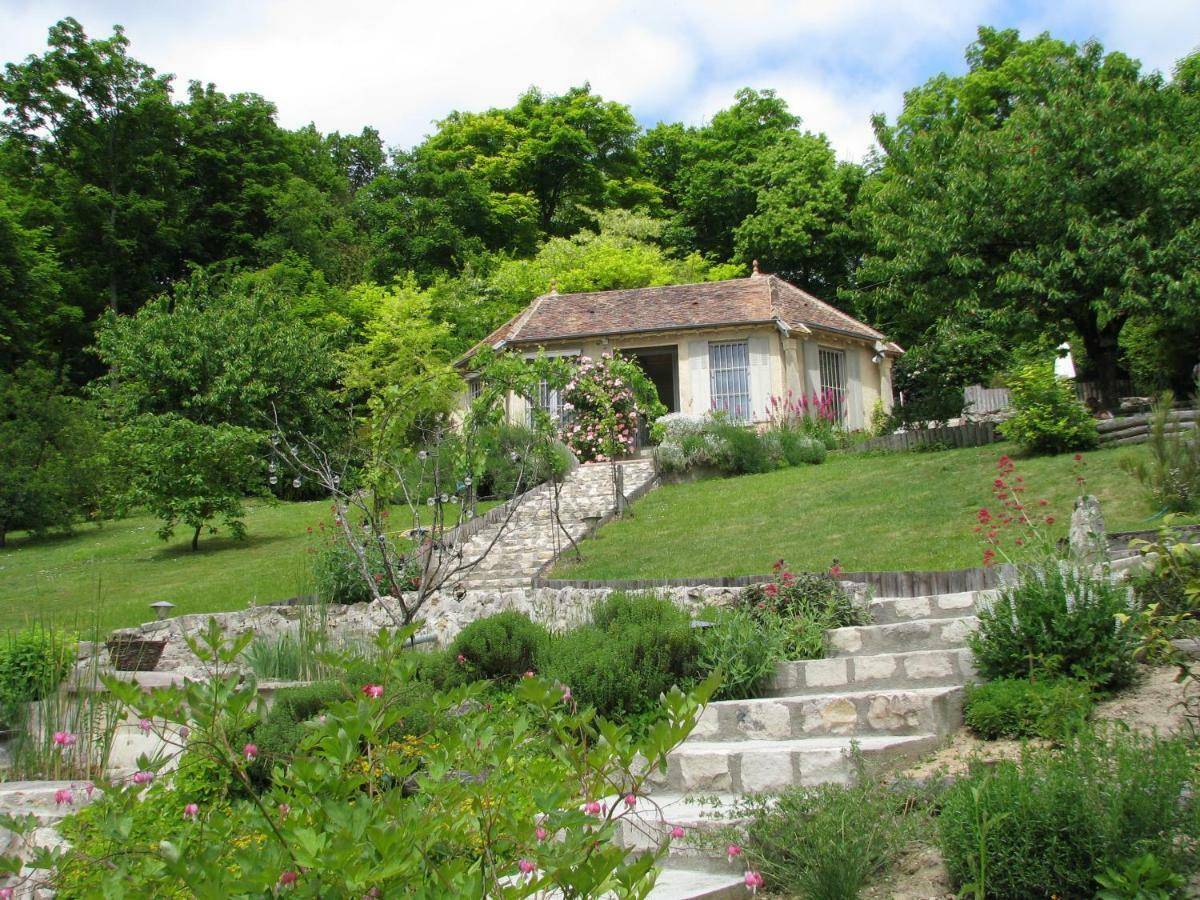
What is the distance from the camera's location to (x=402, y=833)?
6.75 feet

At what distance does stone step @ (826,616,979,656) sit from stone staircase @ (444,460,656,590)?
211 inches

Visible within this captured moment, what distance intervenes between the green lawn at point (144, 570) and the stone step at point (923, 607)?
6.71 meters

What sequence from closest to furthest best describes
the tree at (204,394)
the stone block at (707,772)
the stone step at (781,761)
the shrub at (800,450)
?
the stone step at (781,761)
the stone block at (707,772)
the tree at (204,394)
the shrub at (800,450)

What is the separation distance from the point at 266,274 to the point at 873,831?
1117 inches

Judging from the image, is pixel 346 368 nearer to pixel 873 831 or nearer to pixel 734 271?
pixel 734 271

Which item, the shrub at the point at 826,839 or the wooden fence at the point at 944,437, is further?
the wooden fence at the point at 944,437

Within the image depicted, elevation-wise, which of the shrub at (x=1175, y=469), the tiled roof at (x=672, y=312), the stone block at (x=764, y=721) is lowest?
the stone block at (x=764, y=721)

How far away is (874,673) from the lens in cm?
649

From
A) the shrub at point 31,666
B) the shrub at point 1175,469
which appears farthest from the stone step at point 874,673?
the shrub at point 31,666

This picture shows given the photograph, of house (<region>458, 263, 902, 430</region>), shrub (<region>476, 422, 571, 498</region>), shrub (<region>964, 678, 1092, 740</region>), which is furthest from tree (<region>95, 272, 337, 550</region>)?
shrub (<region>964, 678, 1092, 740</region>)

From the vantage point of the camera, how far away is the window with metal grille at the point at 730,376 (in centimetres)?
2153

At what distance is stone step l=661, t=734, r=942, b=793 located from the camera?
515 centimetres

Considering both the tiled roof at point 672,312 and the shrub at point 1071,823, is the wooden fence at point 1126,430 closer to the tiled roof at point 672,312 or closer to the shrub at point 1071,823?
the tiled roof at point 672,312

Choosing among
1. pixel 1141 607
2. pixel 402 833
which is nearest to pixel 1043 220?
pixel 1141 607
